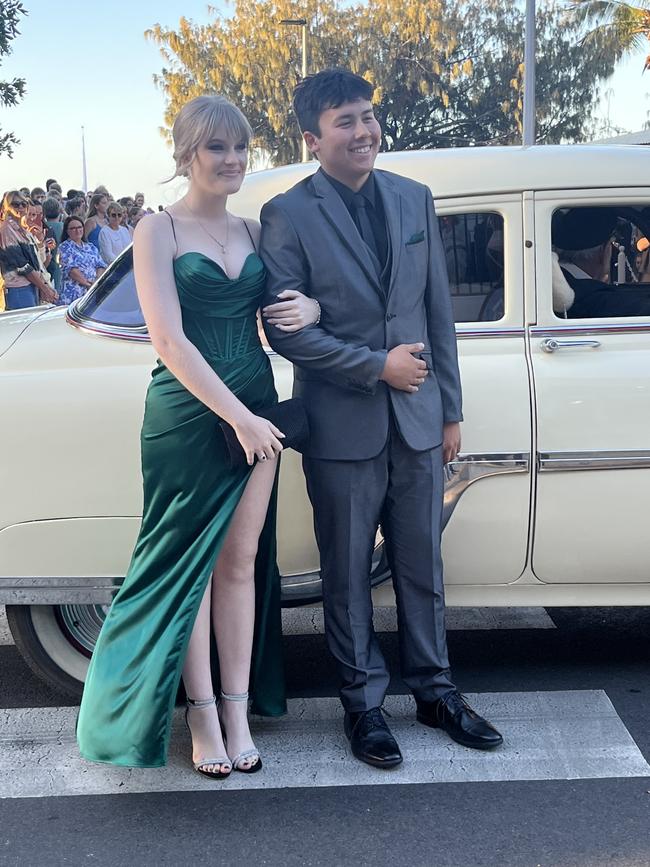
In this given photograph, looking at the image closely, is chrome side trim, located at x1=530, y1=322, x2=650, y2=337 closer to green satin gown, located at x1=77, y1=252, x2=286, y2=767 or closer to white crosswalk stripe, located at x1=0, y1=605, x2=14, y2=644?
green satin gown, located at x1=77, y1=252, x2=286, y2=767

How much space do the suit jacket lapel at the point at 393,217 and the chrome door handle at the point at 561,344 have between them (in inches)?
25.5

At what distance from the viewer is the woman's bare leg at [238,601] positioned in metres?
3.29

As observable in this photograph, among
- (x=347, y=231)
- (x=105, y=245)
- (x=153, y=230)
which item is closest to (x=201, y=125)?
(x=153, y=230)

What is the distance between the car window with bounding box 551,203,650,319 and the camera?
372 centimetres

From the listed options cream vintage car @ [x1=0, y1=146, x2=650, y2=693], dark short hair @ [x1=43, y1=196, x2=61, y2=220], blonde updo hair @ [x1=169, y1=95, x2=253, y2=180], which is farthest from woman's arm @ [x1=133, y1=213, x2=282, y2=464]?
dark short hair @ [x1=43, y1=196, x2=61, y2=220]

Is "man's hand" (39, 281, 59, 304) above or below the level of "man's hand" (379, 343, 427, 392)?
above

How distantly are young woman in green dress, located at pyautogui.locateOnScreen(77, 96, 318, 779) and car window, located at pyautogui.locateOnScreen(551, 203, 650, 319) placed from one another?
1.02 m

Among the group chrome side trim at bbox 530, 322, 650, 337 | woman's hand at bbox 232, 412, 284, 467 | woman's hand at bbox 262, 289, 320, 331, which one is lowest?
woman's hand at bbox 232, 412, 284, 467

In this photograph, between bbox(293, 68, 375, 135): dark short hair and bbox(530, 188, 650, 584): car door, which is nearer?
bbox(293, 68, 375, 135): dark short hair

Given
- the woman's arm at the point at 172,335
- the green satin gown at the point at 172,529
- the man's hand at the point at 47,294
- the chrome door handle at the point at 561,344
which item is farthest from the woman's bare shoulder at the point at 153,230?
the man's hand at the point at 47,294

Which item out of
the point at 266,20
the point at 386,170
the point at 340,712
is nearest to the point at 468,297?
the point at 386,170

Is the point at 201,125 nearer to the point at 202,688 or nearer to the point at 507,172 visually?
the point at 507,172

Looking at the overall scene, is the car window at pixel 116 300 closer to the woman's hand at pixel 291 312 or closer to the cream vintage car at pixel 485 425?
the cream vintage car at pixel 485 425

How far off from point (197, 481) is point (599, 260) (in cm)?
171
